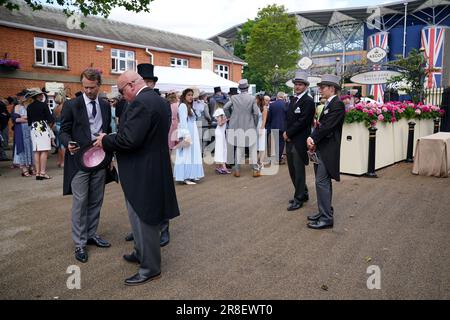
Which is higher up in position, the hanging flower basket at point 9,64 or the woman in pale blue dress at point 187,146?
the hanging flower basket at point 9,64

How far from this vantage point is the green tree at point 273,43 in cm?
3909

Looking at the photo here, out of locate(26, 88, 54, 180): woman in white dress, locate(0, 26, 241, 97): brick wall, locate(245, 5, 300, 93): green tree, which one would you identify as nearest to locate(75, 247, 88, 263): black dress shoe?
locate(26, 88, 54, 180): woman in white dress

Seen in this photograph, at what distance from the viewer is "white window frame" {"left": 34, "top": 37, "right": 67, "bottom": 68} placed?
19.4m

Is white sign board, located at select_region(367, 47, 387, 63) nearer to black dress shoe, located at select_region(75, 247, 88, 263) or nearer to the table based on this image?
the table

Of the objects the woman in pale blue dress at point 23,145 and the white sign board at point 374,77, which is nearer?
the woman in pale blue dress at point 23,145

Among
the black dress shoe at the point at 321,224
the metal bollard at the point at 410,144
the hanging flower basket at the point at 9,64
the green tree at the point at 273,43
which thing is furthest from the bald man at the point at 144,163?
the green tree at the point at 273,43

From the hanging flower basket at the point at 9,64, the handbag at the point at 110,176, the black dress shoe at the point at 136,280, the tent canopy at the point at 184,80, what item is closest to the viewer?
the black dress shoe at the point at 136,280

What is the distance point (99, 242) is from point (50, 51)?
1852 cm

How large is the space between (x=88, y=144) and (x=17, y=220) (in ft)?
8.23

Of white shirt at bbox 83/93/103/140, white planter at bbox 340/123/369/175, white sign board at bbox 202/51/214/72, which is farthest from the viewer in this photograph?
white sign board at bbox 202/51/214/72

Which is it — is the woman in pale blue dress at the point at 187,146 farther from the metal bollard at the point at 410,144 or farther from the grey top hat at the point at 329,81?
the metal bollard at the point at 410,144

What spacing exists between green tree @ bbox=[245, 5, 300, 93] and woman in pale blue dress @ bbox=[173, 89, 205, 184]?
3139 cm

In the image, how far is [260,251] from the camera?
4344 millimetres

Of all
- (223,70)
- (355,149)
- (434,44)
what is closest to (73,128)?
(355,149)
